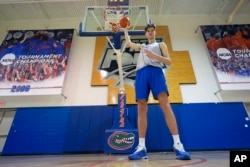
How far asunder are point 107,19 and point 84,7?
1.92m

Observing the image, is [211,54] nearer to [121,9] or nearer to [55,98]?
[121,9]

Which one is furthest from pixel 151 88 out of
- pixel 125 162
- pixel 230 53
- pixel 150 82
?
pixel 230 53

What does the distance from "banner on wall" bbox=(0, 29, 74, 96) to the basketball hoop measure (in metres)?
1.58

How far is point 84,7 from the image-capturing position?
→ 14.9 feet

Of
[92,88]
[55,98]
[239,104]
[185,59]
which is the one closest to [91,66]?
[92,88]

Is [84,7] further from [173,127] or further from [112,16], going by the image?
[173,127]

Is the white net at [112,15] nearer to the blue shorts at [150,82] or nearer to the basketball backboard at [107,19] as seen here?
the basketball backboard at [107,19]

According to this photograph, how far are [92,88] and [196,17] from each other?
9.80 feet

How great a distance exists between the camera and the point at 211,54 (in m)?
4.12

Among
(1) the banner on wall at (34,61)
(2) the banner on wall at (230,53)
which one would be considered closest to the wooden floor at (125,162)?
(1) the banner on wall at (34,61)

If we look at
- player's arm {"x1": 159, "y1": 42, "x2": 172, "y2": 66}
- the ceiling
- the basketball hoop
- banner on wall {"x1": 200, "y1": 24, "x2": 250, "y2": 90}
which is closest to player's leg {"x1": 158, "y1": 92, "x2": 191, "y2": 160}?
player's arm {"x1": 159, "y1": 42, "x2": 172, "y2": 66}

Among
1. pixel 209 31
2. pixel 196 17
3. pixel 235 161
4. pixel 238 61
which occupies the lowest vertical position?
pixel 235 161

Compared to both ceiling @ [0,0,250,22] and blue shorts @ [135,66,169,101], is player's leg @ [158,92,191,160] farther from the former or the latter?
ceiling @ [0,0,250,22]

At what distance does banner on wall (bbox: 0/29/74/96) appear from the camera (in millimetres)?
3863
